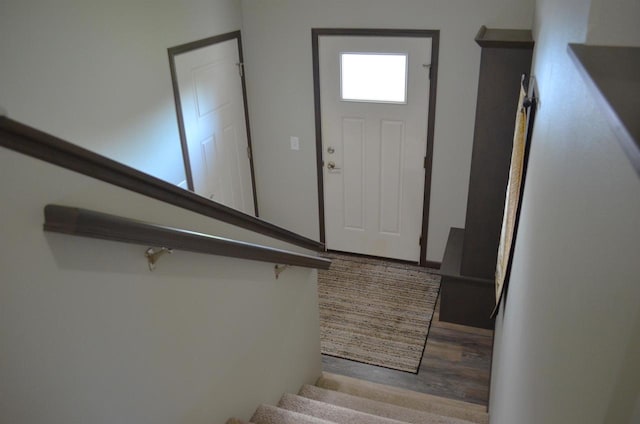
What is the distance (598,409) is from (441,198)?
3.87 m

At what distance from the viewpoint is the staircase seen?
7.39 feet

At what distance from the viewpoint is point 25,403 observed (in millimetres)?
1015

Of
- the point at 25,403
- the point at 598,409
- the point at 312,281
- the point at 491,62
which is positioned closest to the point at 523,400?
the point at 598,409

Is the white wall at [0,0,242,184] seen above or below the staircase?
above

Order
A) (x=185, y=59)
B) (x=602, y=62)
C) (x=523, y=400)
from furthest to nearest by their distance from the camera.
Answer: (x=185, y=59) → (x=523, y=400) → (x=602, y=62)

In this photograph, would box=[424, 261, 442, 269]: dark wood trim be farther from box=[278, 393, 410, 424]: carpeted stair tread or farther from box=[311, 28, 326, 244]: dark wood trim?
box=[278, 393, 410, 424]: carpeted stair tread

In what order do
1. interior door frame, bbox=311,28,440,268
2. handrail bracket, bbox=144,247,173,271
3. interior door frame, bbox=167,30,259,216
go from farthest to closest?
interior door frame, bbox=311,28,440,268
interior door frame, bbox=167,30,259,216
handrail bracket, bbox=144,247,173,271

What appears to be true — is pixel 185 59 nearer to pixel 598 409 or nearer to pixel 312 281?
pixel 312 281

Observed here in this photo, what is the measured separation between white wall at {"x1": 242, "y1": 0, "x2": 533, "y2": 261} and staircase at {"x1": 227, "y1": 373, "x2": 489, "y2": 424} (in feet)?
5.83

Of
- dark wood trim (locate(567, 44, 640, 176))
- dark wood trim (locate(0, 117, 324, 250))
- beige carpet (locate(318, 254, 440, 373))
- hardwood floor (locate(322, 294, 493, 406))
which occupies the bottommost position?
hardwood floor (locate(322, 294, 493, 406))

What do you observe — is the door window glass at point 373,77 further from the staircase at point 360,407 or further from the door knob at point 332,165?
the staircase at point 360,407

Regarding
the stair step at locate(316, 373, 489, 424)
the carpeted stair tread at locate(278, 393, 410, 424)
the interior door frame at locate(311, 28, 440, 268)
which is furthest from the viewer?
the interior door frame at locate(311, 28, 440, 268)

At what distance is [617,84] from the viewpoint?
71 centimetres

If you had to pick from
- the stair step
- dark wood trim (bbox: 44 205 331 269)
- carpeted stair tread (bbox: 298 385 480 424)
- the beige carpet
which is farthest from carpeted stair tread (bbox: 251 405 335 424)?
the beige carpet
